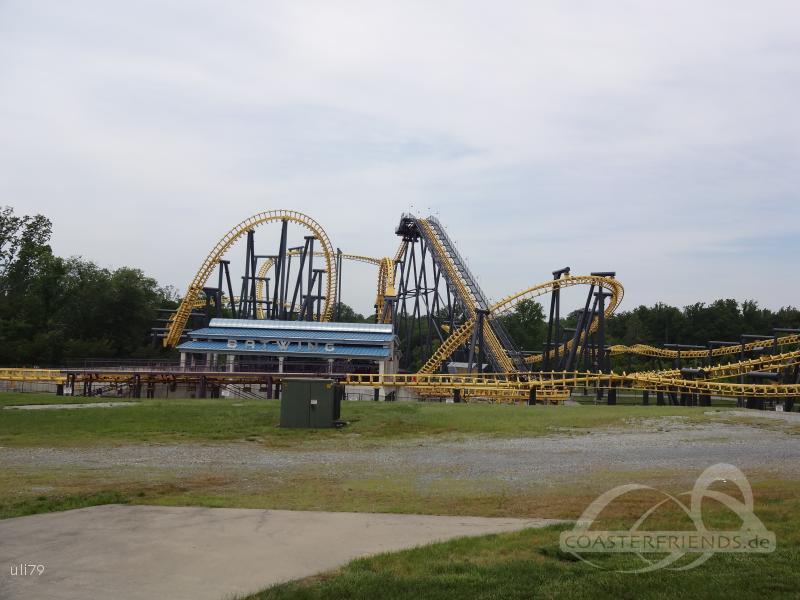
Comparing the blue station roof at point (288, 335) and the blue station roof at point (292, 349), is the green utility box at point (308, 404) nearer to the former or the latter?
the blue station roof at point (292, 349)

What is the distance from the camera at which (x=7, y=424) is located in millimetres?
21906

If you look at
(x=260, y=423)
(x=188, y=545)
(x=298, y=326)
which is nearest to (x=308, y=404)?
(x=260, y=423)

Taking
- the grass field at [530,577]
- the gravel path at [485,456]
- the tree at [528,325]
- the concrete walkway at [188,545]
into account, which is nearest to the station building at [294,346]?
the gravel path at [485,456]

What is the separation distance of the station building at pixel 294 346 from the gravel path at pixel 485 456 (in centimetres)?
2781

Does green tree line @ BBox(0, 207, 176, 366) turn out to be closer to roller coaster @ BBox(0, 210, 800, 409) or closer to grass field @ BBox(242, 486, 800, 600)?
roller coaster @ BBox(0, 210, 800, 409)

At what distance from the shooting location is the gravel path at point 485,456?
1388cm

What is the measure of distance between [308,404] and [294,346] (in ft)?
93.1

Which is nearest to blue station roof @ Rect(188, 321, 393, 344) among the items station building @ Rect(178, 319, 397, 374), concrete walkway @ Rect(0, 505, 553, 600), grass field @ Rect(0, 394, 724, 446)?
station building @ Rect(178, 319, 397, 374)

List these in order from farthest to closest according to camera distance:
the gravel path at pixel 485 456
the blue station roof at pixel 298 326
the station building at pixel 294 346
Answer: the blue station roof at pixel 298 326, the station building at pixel 294 346, the gravel path at pixel 485 456

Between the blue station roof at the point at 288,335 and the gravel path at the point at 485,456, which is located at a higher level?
the blue station roof at the point at 288,335

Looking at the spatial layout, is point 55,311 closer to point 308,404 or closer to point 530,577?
point 308,404

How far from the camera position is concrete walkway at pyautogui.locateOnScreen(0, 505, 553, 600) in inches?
258

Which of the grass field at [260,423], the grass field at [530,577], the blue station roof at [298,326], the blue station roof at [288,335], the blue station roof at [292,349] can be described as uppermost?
the blue station roof at [298,326]

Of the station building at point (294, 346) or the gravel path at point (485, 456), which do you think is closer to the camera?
the gravel path at point (485, 456)
